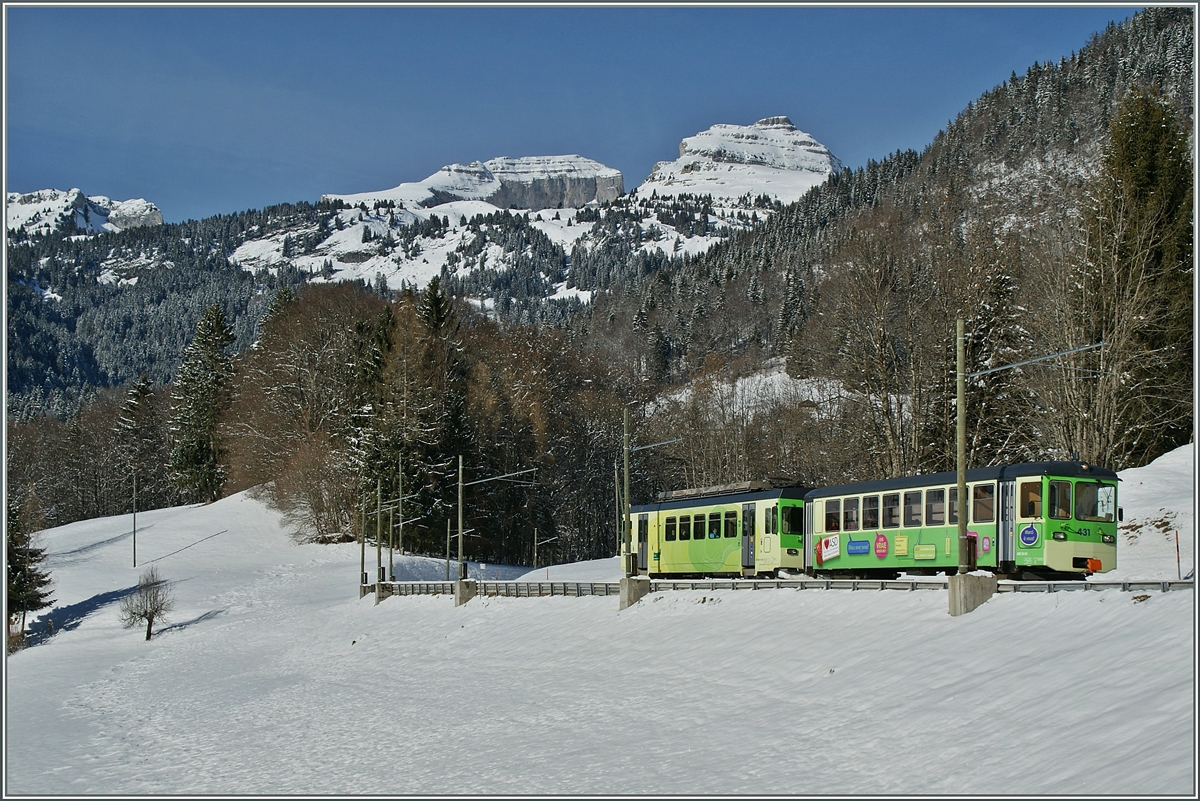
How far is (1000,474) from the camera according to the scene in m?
25.0

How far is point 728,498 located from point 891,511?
8.22 meters

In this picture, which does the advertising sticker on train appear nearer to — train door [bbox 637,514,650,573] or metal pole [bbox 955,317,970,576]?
metal pole [bbox 955,317,970,576]

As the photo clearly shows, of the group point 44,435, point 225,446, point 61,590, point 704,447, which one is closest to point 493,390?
point 704,447

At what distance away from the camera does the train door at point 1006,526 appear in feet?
80.2

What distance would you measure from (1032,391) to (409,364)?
4498 centimetres

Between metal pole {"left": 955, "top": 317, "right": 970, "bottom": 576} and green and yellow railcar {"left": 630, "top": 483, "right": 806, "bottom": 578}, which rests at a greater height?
metal pole {"left": 955, "top": 317, "right": 970, "bottom": 576}

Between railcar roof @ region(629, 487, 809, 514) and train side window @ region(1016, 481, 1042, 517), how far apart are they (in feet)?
29.6

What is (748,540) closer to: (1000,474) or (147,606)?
(1000,474)

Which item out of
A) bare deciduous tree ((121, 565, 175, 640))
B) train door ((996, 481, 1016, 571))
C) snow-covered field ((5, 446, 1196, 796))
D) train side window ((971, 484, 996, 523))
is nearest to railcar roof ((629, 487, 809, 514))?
snow-covered field ((5, 446, 1196, 796))

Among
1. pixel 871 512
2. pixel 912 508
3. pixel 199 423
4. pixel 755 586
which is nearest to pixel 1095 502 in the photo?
pixel 912 508

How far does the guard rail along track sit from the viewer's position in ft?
62.9

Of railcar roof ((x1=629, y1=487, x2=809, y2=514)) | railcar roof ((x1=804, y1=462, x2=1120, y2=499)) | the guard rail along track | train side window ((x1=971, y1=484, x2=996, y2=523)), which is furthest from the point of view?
railcar roof ((x1=629, y1=487, x2=809, y2=514))

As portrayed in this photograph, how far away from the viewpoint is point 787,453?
79.4 metres

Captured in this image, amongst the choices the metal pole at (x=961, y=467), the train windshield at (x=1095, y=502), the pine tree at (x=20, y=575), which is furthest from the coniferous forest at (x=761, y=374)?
the metal pole at (x=961, y=467)
